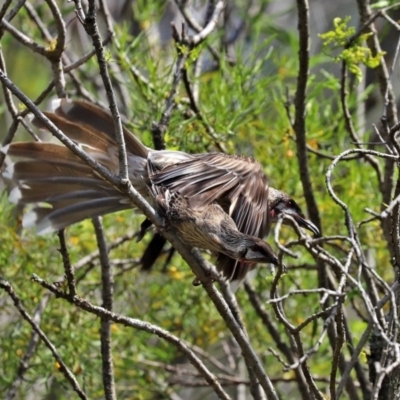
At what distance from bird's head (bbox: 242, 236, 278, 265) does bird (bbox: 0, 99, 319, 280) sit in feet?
0.57

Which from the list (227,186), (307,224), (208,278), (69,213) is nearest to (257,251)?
(208,278)

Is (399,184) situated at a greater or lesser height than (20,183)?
lesser

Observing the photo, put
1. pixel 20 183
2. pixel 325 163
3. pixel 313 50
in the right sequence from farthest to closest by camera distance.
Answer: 1. pixel 313 50
2. pixel 325 163
3. pixel 20 183

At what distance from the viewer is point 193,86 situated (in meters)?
4.27

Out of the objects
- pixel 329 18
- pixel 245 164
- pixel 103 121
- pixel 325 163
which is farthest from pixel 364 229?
pixel 329 18

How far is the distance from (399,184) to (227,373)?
9.69 ft

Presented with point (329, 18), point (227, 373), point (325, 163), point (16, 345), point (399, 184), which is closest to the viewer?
point (399, 184)

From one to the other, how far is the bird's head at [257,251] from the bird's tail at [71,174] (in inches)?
27.9

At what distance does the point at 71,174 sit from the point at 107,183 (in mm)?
172

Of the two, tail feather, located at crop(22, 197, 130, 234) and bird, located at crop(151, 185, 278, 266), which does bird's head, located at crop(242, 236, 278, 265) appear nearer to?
bird, located at crop(151, 185, 278, 266)

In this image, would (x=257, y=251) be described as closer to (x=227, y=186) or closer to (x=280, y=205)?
(x=227, y=186)

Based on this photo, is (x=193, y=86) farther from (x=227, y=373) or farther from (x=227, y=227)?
(x=227, y=373)

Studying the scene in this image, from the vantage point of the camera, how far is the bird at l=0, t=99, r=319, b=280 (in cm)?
361

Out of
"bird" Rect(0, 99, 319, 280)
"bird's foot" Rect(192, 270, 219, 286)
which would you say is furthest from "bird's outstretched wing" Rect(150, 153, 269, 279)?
"bird's foot" Rect(192, 270, 219, 286)
